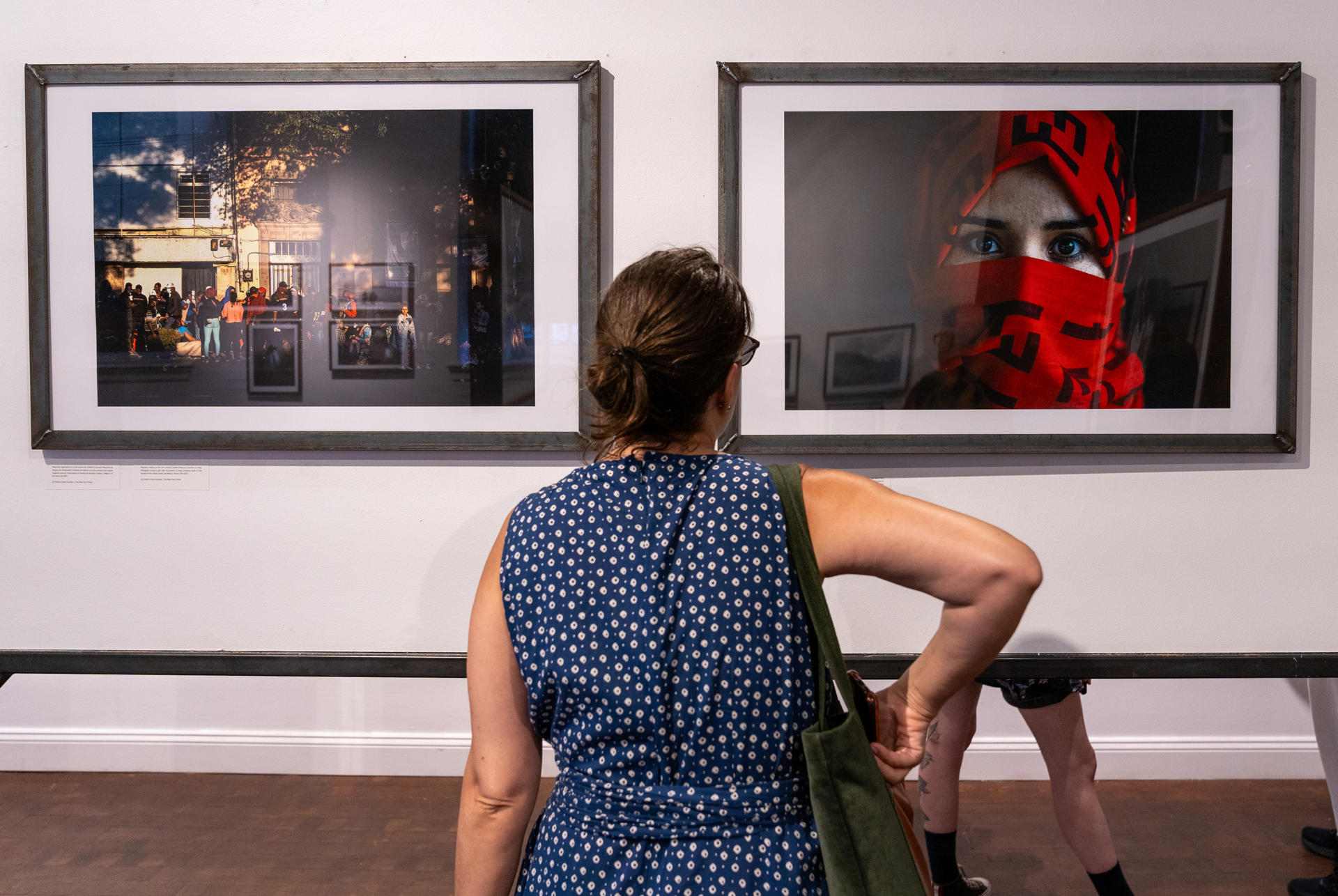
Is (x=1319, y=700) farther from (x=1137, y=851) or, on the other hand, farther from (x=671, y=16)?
(x=671, y=16)

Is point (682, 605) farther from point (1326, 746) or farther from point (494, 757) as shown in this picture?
point (1326, 746)

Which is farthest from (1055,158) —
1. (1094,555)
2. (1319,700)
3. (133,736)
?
(133,736)

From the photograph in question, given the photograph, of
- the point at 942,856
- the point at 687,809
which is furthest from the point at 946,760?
the point at 687,809

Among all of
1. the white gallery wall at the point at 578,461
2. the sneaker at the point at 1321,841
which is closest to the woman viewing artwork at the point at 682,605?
the white gallery wall at the point at 578,461

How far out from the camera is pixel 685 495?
2.90 ft

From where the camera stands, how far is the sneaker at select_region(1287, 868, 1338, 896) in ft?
6.95

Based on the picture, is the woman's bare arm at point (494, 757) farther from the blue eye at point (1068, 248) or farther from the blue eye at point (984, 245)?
the blue eye at point (1068, 248)

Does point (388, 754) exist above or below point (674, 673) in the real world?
below

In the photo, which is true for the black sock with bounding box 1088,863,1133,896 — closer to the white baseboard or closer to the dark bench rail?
the dark bench rail

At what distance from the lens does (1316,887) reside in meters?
2.13

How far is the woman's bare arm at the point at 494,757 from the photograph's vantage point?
0.95 meters

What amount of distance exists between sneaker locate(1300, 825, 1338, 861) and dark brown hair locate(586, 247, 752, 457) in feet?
8.14

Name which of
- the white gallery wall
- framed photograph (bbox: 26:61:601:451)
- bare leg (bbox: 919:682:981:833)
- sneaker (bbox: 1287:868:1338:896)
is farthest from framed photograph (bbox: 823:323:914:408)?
sneaker (bbox: 1287:868:1338:896)

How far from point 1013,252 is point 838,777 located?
5.30 feet
